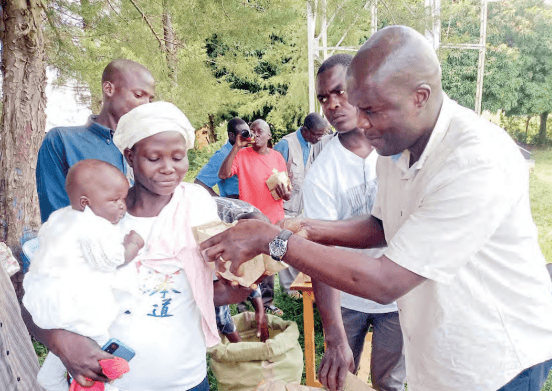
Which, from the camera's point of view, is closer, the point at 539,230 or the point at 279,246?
the point at 279,246

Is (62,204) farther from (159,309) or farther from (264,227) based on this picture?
(264,227)

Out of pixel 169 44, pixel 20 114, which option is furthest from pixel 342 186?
pixel 169 44

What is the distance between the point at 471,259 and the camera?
1446mm

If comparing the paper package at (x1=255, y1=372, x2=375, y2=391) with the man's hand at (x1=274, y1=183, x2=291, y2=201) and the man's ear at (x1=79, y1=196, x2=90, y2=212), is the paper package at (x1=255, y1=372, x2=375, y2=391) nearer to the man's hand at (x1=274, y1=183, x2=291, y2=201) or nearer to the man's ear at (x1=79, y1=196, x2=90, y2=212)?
the man's ear at (x1=79, y1=196, x2=90, y2=212)

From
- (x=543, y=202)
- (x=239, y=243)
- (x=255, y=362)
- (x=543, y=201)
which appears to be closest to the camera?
(x=239, y=243)

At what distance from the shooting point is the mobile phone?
1.55 m

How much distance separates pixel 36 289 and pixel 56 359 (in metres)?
0.36

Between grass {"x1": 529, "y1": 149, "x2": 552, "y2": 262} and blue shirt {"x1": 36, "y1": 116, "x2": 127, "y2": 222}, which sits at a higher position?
blue shirt {"x1": 36, "y1": 116, "x2": 127, "y2": 222}

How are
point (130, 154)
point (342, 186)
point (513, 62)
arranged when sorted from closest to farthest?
1. point (130, 154)
2. point (342, 186)
3. point (513, 62)

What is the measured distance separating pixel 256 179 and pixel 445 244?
11.0 ft

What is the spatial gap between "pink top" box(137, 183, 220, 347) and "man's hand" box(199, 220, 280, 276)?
4.0 inches

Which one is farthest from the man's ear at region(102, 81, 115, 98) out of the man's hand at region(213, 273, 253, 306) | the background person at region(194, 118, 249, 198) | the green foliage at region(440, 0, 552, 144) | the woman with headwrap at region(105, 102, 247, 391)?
the green foliage at region(440, 0, 552, 144)

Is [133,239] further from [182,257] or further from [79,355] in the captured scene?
[79,355]

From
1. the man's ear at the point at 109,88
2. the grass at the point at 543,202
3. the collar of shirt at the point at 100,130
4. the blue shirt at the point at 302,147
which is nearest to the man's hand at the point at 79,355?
the collar of shirt at the point at 100,130
